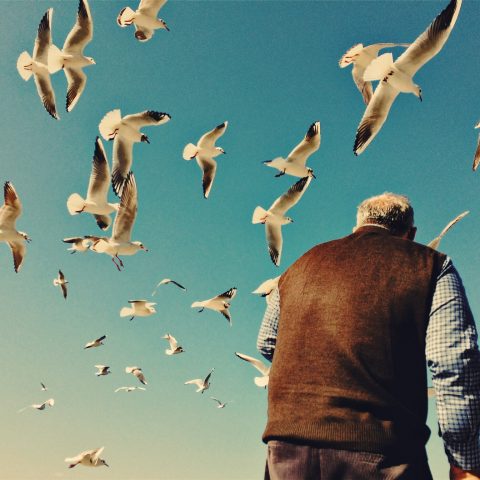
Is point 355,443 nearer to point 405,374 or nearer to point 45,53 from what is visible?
point 405,374

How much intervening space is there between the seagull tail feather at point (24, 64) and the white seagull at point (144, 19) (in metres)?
1.49

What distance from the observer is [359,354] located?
2268mm

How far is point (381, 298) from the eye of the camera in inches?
91.7

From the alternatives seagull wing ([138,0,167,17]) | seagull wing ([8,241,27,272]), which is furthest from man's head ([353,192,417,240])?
seagull wing ([8,241,27,272])

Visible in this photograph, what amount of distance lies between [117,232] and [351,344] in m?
7.67

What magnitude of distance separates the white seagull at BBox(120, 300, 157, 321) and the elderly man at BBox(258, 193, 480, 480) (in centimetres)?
983

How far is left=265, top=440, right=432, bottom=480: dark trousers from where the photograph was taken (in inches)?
84.7

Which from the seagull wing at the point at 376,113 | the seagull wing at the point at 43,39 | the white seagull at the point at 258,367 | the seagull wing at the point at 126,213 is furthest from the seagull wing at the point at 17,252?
the seagull wing at the point at 376,113

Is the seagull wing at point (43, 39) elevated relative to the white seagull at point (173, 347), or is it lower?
elevated

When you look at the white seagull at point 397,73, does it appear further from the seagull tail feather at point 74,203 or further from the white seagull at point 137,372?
the white seagull at point 137,372

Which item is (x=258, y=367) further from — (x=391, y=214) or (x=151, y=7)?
(x=151, y=7)

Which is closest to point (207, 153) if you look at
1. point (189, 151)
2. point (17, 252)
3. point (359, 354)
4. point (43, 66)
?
point (189, 151)

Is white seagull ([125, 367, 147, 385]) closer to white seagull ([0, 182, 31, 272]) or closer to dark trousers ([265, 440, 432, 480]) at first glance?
white seagull ([0, 182, 31, 272])

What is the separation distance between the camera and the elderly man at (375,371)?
2.18 metres
